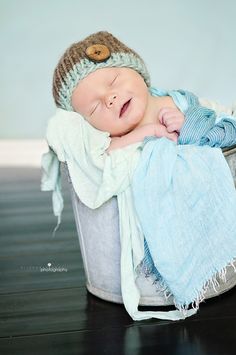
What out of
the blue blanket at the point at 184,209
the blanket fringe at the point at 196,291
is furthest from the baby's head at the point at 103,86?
the blanket fringe at the point at 196,291

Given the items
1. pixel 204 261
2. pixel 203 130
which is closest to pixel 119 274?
pixel 204 261

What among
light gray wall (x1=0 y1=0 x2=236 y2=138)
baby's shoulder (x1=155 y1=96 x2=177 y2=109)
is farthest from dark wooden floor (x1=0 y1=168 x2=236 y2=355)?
light gray wall (x1=0 y1=0 x2=236 y2=138)

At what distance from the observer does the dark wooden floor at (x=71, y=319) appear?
107 cm

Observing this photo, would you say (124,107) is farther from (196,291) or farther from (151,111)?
(196,291)

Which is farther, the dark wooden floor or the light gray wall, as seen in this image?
the light gray wall

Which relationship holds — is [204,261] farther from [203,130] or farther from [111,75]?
[111,75]

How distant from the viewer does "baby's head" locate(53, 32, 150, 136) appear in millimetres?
1318

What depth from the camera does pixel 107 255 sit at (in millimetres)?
1248

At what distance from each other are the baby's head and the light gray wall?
6.94 feet

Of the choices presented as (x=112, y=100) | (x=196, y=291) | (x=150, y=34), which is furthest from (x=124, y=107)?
(x=150, y=34)

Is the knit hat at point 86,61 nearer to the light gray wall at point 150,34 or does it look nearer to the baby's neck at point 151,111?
the baby's neck at point 151,111

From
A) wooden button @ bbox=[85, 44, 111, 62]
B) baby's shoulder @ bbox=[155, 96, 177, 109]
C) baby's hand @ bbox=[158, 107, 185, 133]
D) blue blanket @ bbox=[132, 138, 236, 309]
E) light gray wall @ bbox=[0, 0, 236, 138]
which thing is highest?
wooden button @ bbox=[85, 44, 111, 62]

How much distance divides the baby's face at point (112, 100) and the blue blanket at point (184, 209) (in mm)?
181

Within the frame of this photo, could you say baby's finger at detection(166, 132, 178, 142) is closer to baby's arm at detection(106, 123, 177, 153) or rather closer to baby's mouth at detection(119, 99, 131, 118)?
baby's arm at detection(106, 123, 177, 153)
